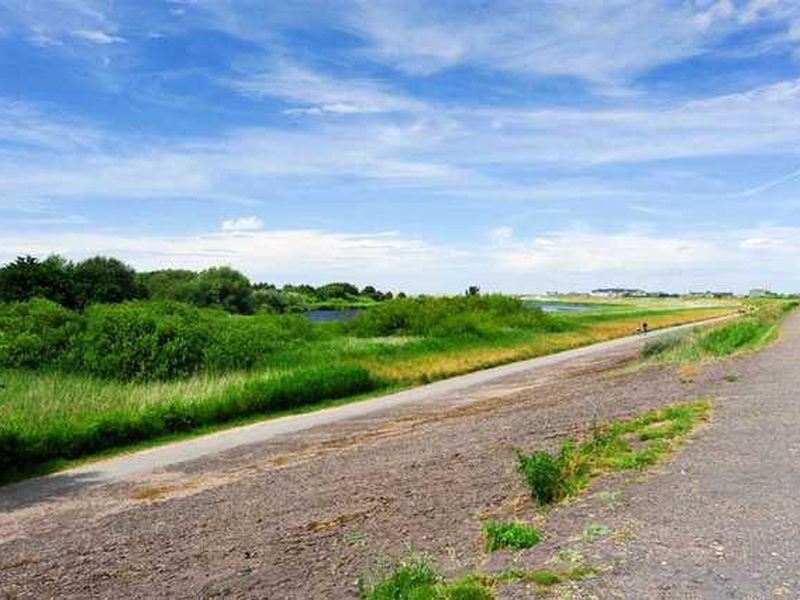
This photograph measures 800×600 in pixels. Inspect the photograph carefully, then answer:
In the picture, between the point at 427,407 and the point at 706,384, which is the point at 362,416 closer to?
the point at 427,407

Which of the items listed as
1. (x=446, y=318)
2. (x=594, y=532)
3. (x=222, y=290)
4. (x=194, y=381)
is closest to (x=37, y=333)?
(x=194, y=381)

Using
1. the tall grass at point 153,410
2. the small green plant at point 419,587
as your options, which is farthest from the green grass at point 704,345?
the small green plant at point 419,587

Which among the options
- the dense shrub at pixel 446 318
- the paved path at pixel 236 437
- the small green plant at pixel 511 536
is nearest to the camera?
the small green plant at pixel 511 536

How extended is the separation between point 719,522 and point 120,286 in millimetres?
71603

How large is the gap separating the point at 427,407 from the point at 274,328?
1938cm

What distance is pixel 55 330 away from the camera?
3753cm

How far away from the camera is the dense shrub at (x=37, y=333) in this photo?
35.7 meters

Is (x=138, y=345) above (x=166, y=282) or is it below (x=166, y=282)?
below

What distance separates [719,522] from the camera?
26.8ft

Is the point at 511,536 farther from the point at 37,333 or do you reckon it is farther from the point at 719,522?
the point at 37,333

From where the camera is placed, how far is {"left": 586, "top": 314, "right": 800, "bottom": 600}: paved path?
6473 millimetres

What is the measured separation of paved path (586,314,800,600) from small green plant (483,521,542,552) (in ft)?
2.69

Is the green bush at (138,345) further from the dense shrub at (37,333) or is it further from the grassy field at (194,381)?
the dense shrub at (37,333)

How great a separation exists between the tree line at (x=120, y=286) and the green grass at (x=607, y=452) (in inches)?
1592
